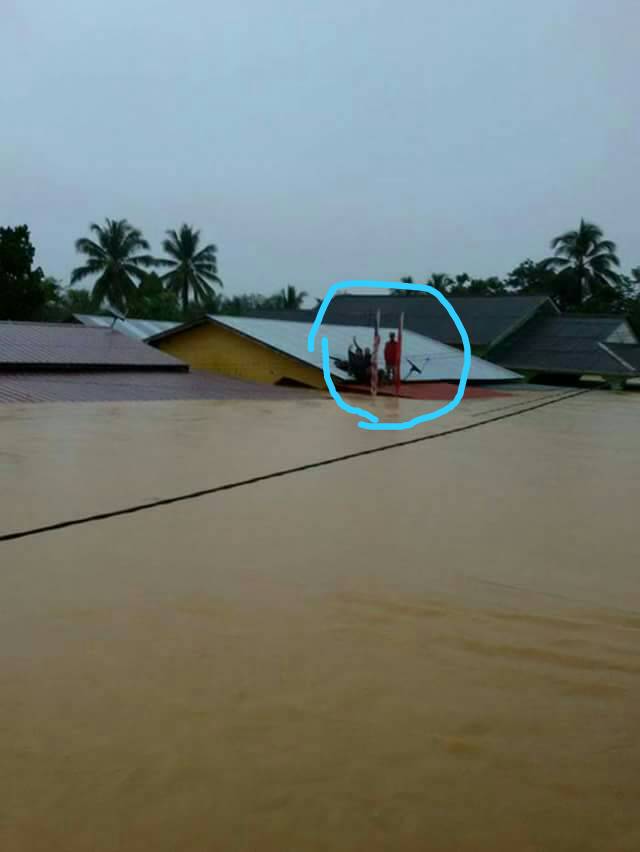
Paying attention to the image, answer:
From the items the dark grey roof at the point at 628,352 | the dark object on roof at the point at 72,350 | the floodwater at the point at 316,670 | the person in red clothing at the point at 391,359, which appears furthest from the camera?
the dark grey roof at the point at 628,352

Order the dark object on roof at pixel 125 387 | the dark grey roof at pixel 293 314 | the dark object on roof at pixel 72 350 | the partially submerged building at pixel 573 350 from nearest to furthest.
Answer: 1. the dark object on roof at pixel 125 387
2. the dark object on roof at pixel 72 350
3. the partially submerged building at pixel 573 350
4. the dark grey roof at pixel 293 314

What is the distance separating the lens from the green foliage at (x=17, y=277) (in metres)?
24.4

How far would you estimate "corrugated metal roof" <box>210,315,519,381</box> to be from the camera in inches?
735

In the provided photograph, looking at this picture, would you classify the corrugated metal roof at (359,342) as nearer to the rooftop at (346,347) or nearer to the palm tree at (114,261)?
the rooftop at (346,347)

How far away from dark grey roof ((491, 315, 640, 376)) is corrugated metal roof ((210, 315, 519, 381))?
166 centimetres

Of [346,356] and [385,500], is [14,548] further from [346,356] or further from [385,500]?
[346,356]

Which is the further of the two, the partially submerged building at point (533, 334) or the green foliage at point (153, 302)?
the green foliage at point (153, 302)

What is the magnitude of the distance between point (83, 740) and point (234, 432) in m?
7.15

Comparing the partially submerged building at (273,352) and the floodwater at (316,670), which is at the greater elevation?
the partially submerged building at (273,352)

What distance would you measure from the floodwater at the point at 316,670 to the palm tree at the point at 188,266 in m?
28.7

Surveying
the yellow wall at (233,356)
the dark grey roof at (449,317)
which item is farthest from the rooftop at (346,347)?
the dark grey roof at (449,317)

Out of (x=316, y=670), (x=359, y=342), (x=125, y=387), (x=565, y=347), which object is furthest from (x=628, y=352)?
(x=316, y=670)

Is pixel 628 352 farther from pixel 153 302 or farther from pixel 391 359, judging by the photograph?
pixel 153 302

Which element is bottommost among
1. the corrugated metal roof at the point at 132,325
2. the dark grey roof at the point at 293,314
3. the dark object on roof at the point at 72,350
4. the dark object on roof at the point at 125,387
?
the dark object on roof at the point at 125,387
